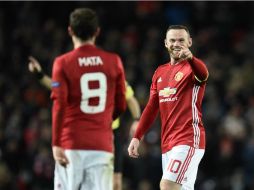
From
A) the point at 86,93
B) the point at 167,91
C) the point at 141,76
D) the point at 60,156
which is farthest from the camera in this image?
the point at 141,76

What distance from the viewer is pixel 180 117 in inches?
291

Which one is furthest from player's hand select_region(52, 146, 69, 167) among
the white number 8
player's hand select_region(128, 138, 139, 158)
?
player's hand select_region(128, 138, 139, 158)

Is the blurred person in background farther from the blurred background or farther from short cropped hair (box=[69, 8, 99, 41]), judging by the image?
the blurred background

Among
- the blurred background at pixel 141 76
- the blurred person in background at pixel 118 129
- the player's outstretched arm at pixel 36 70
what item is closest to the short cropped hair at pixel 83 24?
the player's outstretched arm at pixel 36 70

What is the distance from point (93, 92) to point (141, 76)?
343 inches

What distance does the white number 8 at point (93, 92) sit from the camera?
727cm

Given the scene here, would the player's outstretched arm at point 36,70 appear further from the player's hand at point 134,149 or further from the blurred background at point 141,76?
the blurred background at point 141,76

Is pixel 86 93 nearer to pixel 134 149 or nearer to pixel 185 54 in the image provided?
pixel 134 149

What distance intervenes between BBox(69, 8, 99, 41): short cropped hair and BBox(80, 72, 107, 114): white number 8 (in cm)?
38

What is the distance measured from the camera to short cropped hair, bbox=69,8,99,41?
7.29 metres

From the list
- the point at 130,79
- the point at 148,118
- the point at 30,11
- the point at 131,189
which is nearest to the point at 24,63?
the point at 30,11

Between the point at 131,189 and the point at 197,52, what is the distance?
170 inches

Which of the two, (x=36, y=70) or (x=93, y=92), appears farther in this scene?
(x=36, y=70)

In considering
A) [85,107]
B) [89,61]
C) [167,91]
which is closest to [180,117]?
[167,91]
